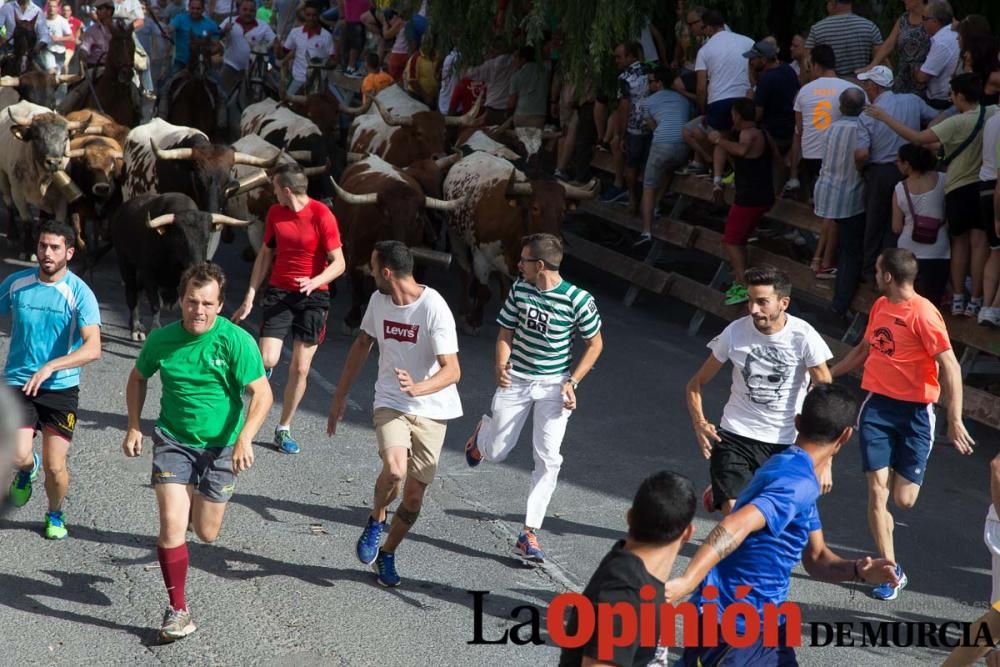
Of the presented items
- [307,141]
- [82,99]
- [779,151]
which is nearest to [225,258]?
[307,141]

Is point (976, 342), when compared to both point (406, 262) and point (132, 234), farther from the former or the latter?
point (132, 234)

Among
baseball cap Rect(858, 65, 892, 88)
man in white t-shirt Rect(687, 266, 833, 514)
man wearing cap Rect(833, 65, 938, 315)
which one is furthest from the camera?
baseball cap Rect(858, 65, 892, 88)

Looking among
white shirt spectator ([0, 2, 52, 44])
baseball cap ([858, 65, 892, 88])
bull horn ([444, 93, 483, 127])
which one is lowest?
white shirt spectator ([0, 2, 52, 44])

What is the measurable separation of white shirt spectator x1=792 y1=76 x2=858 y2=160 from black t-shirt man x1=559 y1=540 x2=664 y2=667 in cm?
785

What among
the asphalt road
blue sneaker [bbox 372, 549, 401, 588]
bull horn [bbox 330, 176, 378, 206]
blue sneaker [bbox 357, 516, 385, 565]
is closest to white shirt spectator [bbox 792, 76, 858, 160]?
the asphalt road

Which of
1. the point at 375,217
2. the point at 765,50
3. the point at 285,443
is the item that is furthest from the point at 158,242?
the point at 765,50

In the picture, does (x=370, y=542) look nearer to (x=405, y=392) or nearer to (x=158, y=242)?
(x=405, y=392)

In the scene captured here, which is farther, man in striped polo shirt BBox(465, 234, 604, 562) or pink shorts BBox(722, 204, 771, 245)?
pink shorts BBox(722, 204, 771, 245)

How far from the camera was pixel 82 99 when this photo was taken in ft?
55.7

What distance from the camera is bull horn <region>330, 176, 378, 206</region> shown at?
Answer: 1231 cm

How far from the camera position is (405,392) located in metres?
7.12

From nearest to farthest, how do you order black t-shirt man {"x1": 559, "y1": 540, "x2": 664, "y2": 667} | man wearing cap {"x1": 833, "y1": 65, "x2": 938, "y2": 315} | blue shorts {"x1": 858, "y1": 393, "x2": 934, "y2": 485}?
1. black t-shirt man {"x1": 559, "y1": 540, "x2": 664, "y2": 667}
2. blue shorts {"x1": 858, "y1": 393, "x2": 934, "y2": 485}
3. man wearing cap {"x1": 833, "y1": 65, "x2": 938, "y2": 315}

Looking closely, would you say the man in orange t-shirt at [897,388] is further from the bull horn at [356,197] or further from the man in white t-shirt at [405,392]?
the bull horn at [356,197]

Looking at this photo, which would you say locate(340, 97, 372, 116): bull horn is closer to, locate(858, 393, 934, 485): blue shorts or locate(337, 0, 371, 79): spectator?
locate(337, 0, 371, 79): spectator
